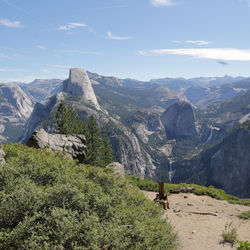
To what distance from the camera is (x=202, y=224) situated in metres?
16.8

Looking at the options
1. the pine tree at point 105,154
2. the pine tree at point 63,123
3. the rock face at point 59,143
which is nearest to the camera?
the rock face at point 59,143

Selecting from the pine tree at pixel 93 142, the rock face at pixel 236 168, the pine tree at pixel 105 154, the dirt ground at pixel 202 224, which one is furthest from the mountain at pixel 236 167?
the dirt ground at pixel 202 224

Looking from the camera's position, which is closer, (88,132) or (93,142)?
(88,132)

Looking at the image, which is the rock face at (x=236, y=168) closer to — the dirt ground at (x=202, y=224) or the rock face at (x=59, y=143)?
the dirt ground at (x=202, y=224)

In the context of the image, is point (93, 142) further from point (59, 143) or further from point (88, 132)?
point (59, 143)

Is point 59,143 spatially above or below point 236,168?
above

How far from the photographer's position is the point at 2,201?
8.72 m

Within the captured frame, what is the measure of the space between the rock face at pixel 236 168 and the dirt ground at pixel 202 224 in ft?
473

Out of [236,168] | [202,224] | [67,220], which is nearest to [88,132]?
[202,224]

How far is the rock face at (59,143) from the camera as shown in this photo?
29.0 meters

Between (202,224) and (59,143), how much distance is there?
79.7 feet

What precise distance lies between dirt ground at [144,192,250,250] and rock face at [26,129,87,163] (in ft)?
56.7

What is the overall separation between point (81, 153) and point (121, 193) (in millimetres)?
23750

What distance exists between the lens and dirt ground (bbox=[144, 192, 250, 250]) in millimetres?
12898
